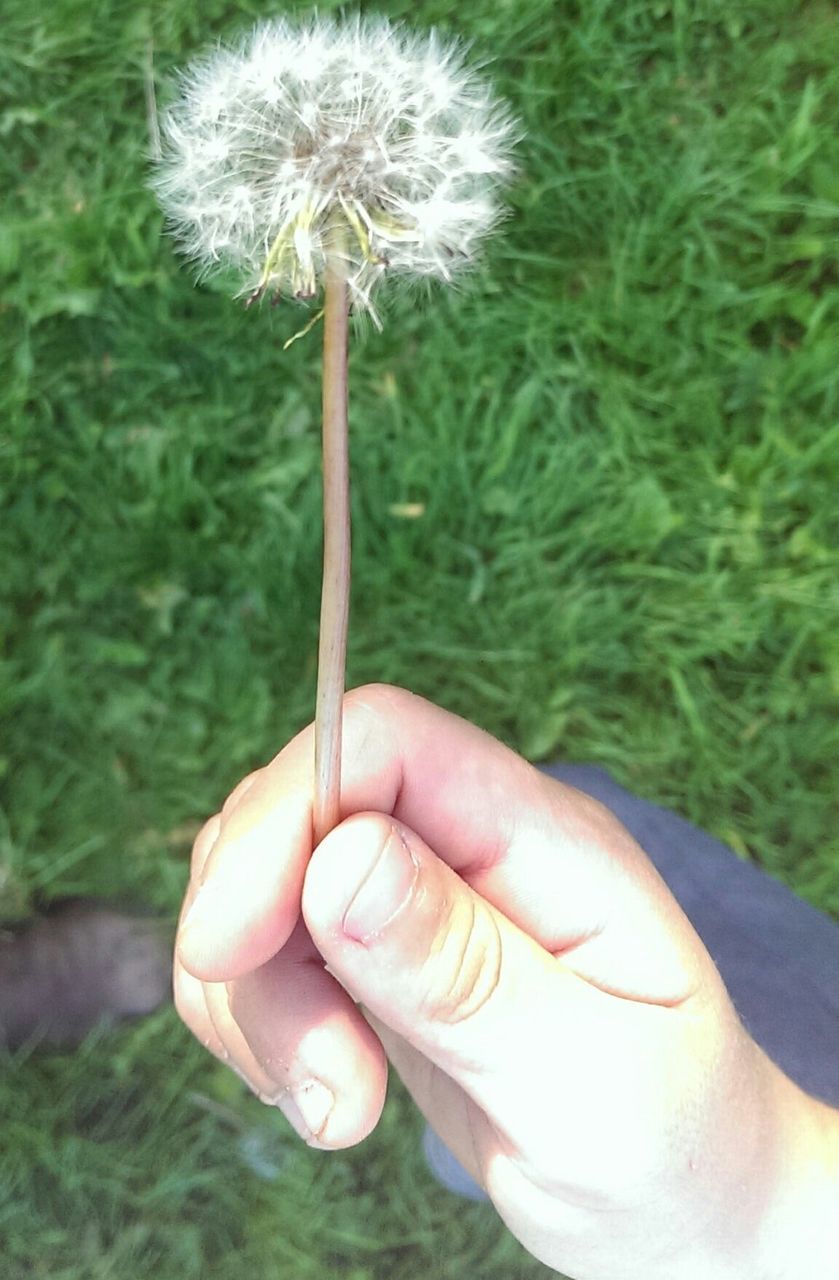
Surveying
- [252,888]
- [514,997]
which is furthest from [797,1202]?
[252,888]

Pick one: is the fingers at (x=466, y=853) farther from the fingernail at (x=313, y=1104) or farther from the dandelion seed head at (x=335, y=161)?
the dandelion seed head at (x=335, y=161)

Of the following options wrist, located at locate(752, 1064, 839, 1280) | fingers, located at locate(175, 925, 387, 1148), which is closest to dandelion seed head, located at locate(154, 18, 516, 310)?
fingers, located at locate(175, 925, 387, 1148)

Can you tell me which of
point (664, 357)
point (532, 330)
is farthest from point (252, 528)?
point (664, 357)

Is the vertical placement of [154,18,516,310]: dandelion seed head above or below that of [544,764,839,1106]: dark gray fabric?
above

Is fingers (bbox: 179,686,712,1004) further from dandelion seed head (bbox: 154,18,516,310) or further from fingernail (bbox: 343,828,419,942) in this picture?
dandelion seed head (bbox: 154,18,516,310)

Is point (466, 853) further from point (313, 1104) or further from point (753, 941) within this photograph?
point (753, 941)
